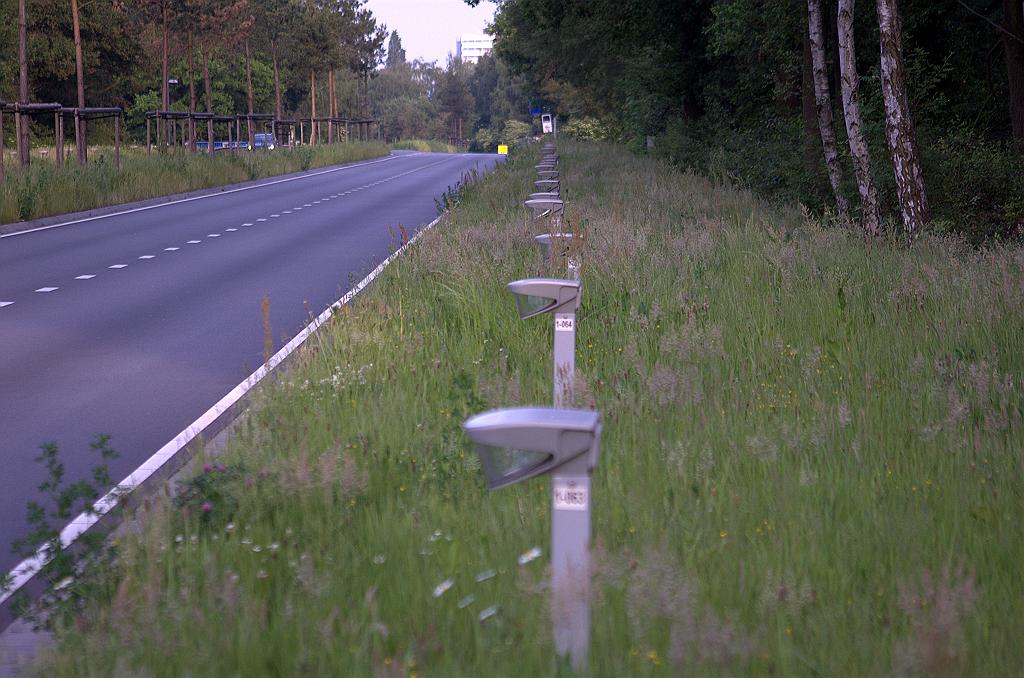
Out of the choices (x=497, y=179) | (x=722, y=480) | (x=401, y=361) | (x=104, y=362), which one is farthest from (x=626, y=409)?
(x=497, y=179)

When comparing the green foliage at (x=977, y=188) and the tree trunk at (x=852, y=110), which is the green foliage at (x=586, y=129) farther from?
Answer: the tree trunk at (x=852, y=110)

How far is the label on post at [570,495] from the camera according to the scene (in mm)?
3520

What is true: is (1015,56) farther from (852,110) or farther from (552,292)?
(552,292)

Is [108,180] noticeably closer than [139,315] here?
No

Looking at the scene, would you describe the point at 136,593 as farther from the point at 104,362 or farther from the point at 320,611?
the point at 104,362

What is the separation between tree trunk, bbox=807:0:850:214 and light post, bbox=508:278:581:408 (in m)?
14.4

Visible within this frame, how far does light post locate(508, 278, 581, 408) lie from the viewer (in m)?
6.22

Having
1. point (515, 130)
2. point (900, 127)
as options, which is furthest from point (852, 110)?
point (515, 130)

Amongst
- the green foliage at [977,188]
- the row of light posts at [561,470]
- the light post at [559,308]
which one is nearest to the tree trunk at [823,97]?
the green foliage at [977,188]

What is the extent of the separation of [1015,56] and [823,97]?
3.66 m

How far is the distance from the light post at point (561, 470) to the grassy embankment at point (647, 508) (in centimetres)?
20

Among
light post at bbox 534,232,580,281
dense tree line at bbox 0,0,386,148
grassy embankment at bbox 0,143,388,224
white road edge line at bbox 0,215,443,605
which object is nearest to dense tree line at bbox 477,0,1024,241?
light post at bbox 534,232,580,281

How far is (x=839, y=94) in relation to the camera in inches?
1247

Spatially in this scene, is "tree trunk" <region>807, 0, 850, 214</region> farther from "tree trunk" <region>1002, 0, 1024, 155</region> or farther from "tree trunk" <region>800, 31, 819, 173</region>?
"tree trunk" <region>1002, 0, 1024, 155</region>
